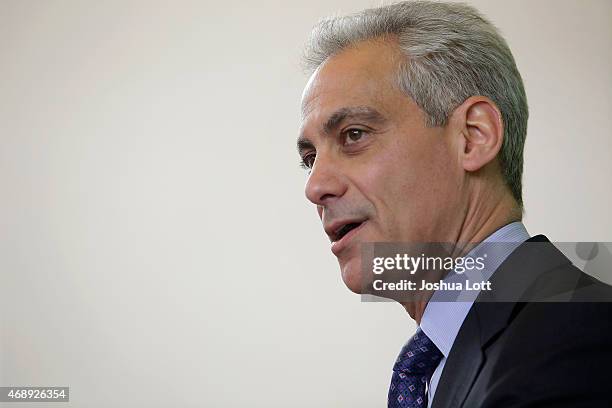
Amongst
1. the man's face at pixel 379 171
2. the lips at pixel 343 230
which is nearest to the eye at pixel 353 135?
the man's face at pixel 379 171

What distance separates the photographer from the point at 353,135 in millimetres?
904

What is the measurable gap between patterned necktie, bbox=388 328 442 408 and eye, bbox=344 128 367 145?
0.86 feet

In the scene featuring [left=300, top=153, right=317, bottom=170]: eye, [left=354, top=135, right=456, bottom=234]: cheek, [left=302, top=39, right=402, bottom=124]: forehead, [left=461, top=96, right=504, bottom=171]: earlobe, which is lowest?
[left=354, top=135, right=456, bottom=234]: cheek

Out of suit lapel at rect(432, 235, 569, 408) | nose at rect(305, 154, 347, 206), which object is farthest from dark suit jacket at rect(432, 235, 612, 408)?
nose at rect(305, 154, 347, 206)

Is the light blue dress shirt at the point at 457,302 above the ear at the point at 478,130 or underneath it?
underneath

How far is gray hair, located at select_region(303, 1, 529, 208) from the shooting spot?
2.97 ft

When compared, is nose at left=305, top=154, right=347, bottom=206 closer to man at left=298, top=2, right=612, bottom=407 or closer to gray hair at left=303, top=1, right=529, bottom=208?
man at left=298, top=2, right=612, bottom=407

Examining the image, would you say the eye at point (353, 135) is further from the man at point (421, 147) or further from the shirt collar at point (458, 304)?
the shirt collar at point (458, 304)

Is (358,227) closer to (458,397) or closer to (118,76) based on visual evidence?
(458,397)

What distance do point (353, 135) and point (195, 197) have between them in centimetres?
159

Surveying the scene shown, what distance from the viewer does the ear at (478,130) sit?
887 millimetres

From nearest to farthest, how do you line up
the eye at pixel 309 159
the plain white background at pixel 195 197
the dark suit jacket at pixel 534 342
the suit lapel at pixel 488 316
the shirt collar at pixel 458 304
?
the dark suit jacket at pixel 534 342 → the suit lapel at pixel 488 316 → the shirt collar at pixel 458 304 → the eye at pixel 309 159 → the plain white background at pixel 195 197

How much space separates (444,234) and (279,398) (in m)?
1.51

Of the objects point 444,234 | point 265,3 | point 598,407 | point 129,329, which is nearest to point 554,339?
point 598,407
